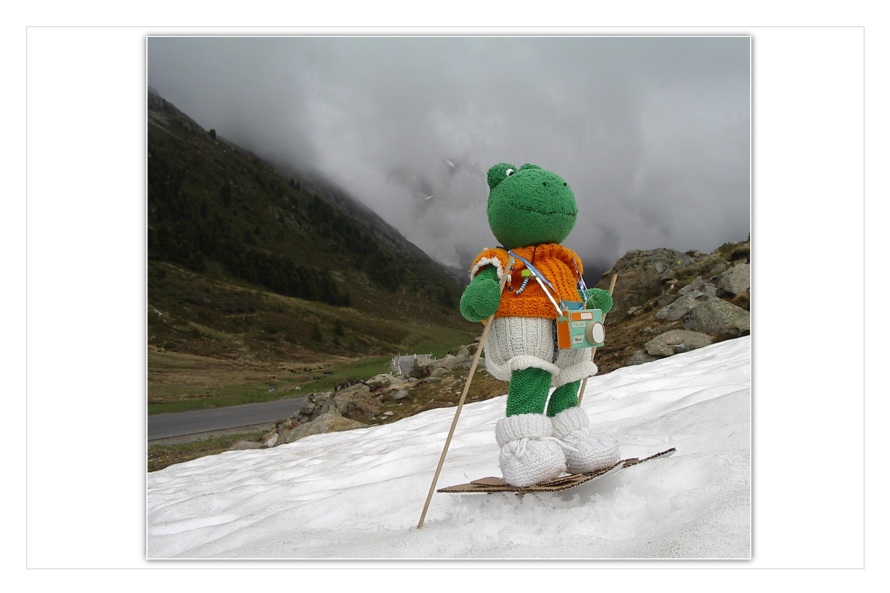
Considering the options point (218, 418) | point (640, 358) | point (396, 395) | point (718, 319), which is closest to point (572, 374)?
point (640, 358)

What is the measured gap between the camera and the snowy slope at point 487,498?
237 centimetres

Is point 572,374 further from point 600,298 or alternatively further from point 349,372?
point 349,372

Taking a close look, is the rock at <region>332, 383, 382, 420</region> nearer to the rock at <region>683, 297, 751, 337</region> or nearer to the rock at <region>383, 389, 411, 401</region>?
the rock at <region>383, 389, 411, 401</region>

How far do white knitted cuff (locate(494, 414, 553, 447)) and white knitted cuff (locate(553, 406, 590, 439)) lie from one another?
0.31ft

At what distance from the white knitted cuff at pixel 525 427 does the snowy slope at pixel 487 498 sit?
0.84 feet

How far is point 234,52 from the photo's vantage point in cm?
403

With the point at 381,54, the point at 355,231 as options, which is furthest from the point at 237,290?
the point at 381,54

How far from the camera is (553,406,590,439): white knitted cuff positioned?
2.77 m

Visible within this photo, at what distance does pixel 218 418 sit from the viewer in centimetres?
705

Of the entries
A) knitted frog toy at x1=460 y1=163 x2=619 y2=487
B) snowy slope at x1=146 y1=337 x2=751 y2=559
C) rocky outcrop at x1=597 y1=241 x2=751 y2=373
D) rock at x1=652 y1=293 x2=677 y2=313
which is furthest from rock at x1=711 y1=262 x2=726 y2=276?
knitted frog toy at x1=460 y1=163 x2=619 y2=487
